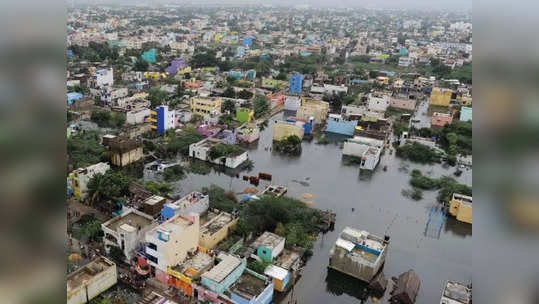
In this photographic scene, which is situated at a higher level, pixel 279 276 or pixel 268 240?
pixel 268 240

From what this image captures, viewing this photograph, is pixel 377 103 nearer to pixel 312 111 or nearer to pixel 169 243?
pixel 312 111

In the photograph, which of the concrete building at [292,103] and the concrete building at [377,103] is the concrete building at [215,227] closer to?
the concrete building at [292,103]

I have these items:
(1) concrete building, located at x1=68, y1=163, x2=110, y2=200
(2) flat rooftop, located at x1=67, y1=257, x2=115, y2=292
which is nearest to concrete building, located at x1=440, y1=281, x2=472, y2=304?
(2) flat rooftop, located at x1=67, y1=257, x2=115, y2=292

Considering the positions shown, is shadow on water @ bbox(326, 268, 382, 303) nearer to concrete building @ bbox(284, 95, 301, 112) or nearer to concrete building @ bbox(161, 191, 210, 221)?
concrete building @ bbox(161, 191, 210, 221)

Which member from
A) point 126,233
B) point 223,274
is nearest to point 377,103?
point 223,274

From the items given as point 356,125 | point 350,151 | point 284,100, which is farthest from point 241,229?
point 284,100
